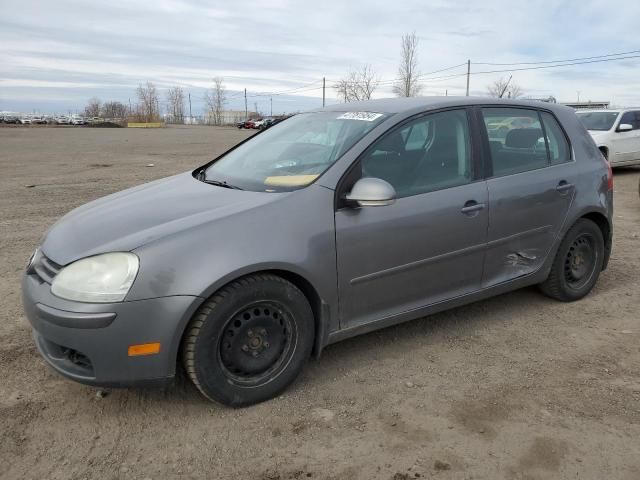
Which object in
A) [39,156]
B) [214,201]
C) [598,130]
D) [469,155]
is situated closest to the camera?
[214,201]

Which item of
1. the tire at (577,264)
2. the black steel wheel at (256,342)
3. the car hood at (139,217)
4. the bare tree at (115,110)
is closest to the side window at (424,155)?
the car hood at (139,217)

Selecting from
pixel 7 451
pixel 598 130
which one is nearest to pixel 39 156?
pixel 598 130

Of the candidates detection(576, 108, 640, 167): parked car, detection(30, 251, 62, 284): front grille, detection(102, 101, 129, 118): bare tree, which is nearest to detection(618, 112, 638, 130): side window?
detection(576, 108, 640, 167): parked car

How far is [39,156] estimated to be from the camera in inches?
718

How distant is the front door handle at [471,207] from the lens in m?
3.38

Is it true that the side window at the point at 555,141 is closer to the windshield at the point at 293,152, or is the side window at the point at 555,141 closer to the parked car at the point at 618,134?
the windshield at the point at 293,152

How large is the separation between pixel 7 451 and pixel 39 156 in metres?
18.1

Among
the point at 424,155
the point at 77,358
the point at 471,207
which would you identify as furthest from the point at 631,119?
the point at 77,358

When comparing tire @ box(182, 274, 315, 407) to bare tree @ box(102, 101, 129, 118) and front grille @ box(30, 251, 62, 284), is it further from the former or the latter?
bare tree @ box(102, 101, 129, 118)

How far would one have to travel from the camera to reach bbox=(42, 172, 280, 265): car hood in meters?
2.62

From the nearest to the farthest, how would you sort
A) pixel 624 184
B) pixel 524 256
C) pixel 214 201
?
pixel 214 201 → pixel 524 256 → pixel 624 184

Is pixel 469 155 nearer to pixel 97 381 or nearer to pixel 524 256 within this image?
pixel 524 256

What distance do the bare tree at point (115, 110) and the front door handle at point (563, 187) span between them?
399 ft

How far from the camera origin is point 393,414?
277 centimetres
